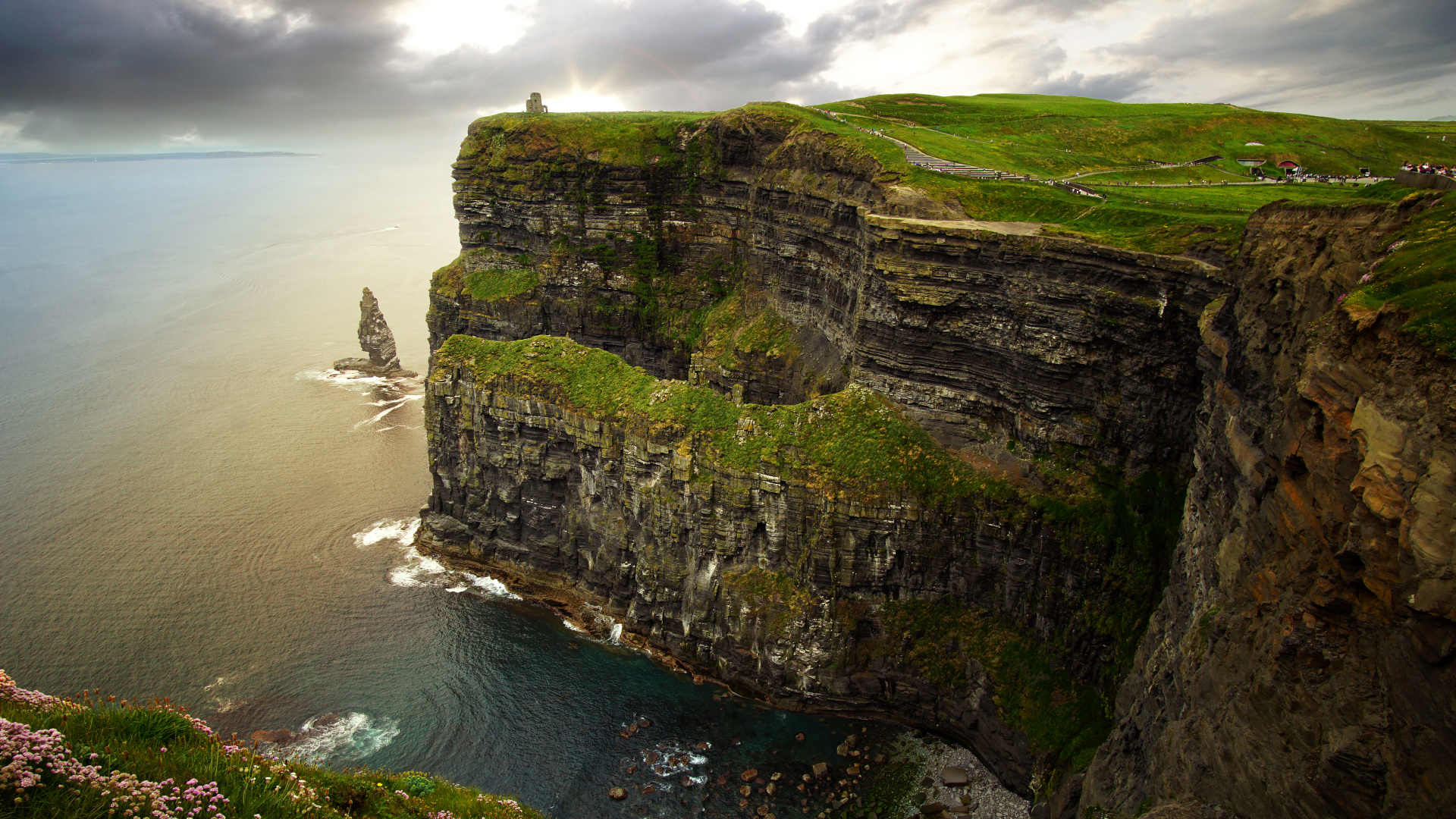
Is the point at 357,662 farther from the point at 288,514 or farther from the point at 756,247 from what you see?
the point at 756,247

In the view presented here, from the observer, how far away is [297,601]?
4938 cm

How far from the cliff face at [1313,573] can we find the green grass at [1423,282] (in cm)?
37

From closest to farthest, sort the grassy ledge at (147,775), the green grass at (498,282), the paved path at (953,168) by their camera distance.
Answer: the grassy ledge at (147,775) → the paved path at (953,168) → the green grass at (498,282)

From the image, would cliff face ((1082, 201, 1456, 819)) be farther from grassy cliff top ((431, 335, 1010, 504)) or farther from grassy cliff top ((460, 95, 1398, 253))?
grassy cliff top ((431, 335, 1010, 504))

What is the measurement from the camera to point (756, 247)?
6256 centimetres

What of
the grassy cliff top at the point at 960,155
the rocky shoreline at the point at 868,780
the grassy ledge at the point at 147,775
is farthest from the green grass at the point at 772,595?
the grassy ledge at the point at 147,775

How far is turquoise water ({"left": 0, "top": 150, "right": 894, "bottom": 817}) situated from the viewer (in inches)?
1495

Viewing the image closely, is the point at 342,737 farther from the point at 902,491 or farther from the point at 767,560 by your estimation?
the point at 902,491

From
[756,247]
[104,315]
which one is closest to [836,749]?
[756,247]

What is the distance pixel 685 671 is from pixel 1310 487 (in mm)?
33457

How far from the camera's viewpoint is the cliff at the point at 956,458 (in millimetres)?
15047

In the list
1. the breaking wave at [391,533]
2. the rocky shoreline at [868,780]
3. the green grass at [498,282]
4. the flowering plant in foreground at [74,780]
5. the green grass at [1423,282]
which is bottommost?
the rocky shoreline at [868,780]

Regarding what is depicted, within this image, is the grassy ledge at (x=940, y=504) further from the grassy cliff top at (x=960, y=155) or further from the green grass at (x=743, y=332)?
the grassy cliff top at (x=960, y=155)

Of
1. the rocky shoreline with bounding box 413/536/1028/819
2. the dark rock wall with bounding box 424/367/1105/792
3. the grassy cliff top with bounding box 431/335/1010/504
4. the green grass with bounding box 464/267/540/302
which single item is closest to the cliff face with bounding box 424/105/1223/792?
the dark rock wall with bounding box 424/367/1105/792
